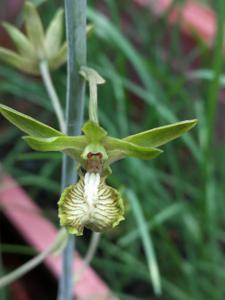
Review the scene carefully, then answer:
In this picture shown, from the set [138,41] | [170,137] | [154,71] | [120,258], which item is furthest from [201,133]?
[170,137]

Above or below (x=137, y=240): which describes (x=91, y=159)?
below

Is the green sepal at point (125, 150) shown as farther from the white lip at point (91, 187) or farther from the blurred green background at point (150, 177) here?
the blurred green background at point (150, 177)

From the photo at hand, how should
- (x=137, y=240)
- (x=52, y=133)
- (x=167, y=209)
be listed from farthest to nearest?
1. (x=137, y=240)
2. (x=167, y=209)
3. (x=52, y=133)

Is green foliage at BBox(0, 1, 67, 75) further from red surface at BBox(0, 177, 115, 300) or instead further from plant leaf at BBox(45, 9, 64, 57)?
red surface at BBox(0, 177, 115, 300)

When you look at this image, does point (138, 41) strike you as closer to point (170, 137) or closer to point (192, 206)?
point (192, 206)

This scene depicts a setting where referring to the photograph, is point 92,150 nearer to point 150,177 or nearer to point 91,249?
point 91,249

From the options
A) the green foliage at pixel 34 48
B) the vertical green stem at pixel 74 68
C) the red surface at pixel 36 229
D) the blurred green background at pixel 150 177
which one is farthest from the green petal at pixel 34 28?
the red surface at pixel 36 229
